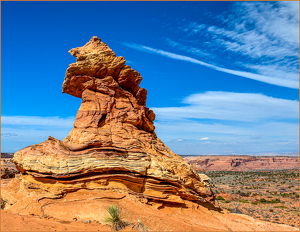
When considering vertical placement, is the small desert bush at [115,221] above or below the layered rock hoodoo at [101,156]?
below

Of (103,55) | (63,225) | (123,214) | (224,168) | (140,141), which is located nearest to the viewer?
(63,225)

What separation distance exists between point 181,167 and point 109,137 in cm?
610

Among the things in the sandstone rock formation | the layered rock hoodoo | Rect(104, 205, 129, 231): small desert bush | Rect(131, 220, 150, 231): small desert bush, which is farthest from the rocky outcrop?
Rect(104, 205, 129, 231): small desert bush

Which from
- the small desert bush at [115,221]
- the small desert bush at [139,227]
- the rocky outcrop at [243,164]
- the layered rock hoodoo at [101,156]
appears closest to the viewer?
the small desert bush at [115,221]

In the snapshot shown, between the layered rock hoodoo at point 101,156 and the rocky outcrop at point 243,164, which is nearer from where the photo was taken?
the layered rock hoodoo at point 101,156

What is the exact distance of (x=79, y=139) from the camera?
48.1ft

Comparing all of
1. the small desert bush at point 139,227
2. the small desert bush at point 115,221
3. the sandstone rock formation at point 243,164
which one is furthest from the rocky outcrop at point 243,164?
the small desert bush at point 115,221

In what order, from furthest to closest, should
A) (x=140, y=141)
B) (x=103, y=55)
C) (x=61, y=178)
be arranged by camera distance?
(x=103, y=55) < (x=140, y=141) < (x=61, y=178)

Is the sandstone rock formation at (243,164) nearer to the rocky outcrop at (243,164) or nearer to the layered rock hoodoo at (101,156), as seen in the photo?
the rocky outcrop at (243,164)

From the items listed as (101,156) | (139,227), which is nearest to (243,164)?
(101,156)

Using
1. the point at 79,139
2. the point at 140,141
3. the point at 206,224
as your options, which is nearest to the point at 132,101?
the point at 140,141

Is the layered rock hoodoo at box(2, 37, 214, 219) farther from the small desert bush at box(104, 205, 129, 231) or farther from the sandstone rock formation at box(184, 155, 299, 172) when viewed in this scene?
the sandstone rock formation at box(184, 155, 299, 172)

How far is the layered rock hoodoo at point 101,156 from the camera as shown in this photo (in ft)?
42.4

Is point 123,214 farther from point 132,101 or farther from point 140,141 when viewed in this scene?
point 132,101
